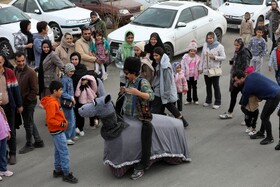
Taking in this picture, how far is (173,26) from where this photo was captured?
14.1 metres

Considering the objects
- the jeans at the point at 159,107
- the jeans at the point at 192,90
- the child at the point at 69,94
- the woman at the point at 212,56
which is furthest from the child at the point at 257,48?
the child at the point at 69,94

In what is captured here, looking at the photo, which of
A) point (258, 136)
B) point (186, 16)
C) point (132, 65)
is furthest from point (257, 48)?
point (132, 65)

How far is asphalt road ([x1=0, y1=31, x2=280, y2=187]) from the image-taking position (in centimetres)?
727

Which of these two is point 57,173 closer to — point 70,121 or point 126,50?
point 70,121

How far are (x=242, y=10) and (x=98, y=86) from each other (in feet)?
33.3

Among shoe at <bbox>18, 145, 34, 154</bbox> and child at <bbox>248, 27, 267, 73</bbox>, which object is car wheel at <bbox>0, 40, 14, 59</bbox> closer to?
shoe at <bbox>18, 145, 34, 154</bbox>

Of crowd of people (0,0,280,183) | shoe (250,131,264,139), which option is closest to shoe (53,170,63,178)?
crowd of people (0,0,280,183)

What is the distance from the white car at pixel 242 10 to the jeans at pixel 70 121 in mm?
10474

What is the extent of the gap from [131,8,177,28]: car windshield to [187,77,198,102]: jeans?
3.81 meters

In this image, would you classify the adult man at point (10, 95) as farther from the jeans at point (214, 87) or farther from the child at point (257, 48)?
the child at point (257, 48)

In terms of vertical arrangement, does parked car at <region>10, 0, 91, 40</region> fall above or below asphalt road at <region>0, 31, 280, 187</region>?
above

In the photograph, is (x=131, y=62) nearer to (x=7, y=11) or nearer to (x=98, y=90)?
(x=98, y=90)

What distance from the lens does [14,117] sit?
810 cm

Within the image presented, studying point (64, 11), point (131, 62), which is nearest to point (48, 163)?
point (131, 62)
